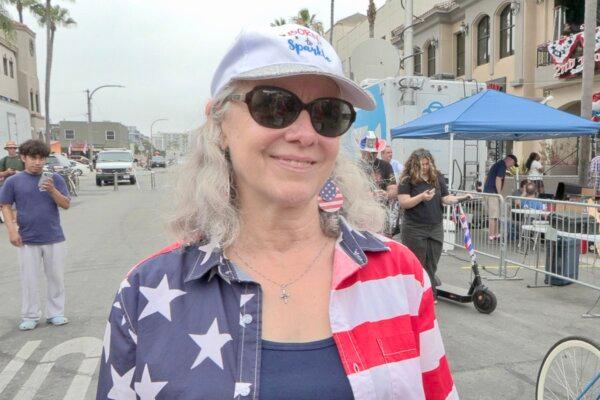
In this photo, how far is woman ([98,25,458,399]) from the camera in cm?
127

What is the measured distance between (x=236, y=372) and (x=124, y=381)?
32 centimetres

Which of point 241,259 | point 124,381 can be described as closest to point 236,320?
point 241,259

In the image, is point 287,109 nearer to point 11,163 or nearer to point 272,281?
point 272,281

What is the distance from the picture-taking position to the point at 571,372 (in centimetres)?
297

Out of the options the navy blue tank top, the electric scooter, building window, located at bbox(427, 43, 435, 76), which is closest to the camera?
the navy blue tank top

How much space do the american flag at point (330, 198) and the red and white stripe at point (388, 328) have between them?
218 mm

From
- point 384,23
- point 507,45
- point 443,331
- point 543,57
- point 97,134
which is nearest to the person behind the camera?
point 443,331

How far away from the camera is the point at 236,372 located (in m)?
1.25

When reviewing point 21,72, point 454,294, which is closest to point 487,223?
point 454,294

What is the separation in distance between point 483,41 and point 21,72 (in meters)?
36.4

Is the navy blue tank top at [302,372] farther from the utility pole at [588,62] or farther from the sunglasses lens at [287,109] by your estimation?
the utility pole at [588,62]

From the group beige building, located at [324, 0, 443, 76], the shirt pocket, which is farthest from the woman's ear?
beige building, located at [324, 0, 443, 76]

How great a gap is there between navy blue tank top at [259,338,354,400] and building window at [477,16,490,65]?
23.8 metres

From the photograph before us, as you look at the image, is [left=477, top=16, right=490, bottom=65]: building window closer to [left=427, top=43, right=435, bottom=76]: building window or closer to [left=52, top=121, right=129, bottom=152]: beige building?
[left=427, top=43, right=435, bottom=76]: building window
